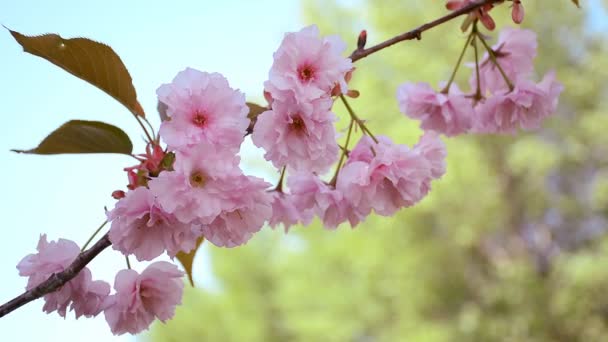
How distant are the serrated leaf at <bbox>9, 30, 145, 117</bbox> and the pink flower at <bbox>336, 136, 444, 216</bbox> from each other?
183 mm

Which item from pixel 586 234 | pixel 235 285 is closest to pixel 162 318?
pixel 586 234

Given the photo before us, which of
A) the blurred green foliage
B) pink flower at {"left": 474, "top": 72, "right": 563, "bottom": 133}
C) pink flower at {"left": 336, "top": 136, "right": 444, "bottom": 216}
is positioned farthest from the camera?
the blurred green foliage

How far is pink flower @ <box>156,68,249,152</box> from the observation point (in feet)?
1.31

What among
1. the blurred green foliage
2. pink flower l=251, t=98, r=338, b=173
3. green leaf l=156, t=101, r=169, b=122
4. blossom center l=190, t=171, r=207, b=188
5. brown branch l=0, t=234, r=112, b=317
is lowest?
brown branch l=0, t=234, r=112, b=317

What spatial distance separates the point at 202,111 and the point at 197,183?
50 millimetres

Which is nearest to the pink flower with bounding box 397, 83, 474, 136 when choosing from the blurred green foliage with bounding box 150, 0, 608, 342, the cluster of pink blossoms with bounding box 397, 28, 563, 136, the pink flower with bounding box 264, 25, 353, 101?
the cluster of pink blossoms with bounding box 397, 28, 563, 136

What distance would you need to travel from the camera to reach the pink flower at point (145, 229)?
42 cm

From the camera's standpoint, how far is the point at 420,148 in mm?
558

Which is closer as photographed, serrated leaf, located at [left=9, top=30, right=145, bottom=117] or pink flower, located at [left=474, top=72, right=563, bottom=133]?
serrated leaf, located at [left=9, top=30, right=145, bottom=117]

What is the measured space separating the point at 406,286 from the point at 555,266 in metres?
1.09

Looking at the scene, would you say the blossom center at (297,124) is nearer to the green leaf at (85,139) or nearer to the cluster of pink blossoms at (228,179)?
the cluster of pink blossoms at (228,179)

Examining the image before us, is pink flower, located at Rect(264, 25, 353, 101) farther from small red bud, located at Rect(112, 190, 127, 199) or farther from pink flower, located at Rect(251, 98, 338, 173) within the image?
small red bud, located at Rect(112, 190, 127, 199)

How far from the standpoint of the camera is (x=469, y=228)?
4.54m

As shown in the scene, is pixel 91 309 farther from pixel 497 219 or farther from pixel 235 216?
pixel 497 219
